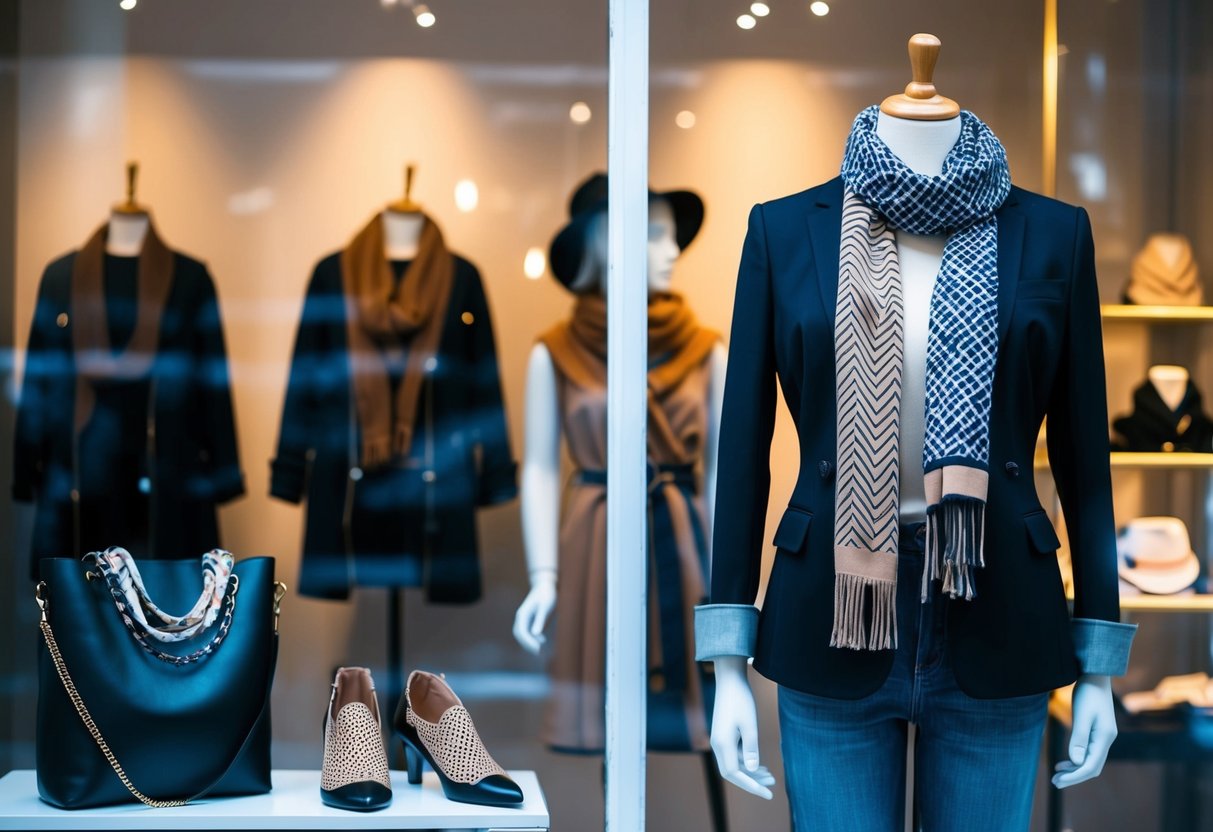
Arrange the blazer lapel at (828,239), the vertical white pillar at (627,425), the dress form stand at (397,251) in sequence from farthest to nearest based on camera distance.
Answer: the dress form stand at (397,251) < the vertical white pillar at (627,425) < the blazer lapel at (828,239)

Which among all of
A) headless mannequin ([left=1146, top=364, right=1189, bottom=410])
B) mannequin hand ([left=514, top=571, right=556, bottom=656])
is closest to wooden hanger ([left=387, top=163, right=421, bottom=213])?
mannequin hand ([left=514, top=571, right=556, bottom=656])

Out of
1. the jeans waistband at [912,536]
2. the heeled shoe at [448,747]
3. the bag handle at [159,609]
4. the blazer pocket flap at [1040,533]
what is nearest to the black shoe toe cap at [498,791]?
the heeled shoe at [448,747]

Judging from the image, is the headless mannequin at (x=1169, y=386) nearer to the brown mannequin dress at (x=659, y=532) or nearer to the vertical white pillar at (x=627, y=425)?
the brown mannequin dress at (x=659, y=532)

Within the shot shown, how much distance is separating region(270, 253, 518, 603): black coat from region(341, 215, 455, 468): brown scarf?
0.9 inches

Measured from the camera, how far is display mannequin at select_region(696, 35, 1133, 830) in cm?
157

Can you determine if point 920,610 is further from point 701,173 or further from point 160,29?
point 160,29

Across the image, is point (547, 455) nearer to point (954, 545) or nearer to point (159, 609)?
point (159, 609)

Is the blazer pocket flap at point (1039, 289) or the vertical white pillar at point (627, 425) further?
the vertical white pillar at point (627, 425)

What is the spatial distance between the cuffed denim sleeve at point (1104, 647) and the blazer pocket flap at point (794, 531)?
0.37 m

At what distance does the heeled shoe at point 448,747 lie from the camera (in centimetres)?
209

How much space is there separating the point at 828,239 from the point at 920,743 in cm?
65

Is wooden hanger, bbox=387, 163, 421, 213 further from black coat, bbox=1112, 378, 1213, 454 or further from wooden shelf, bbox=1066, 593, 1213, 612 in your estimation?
wooden shelf, bbox=1066, 593, 1213, 612

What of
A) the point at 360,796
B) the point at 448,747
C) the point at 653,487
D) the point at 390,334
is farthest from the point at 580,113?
the point at 360,796

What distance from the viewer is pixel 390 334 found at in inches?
121
